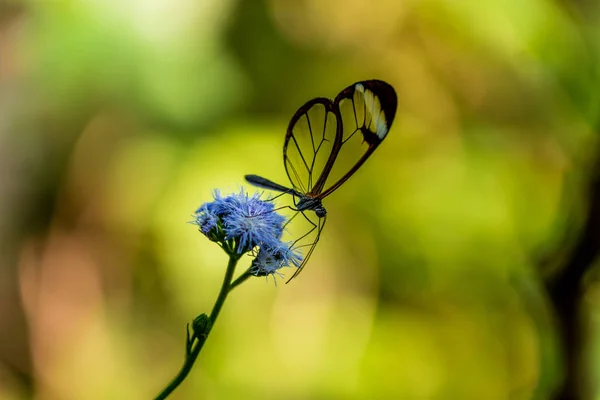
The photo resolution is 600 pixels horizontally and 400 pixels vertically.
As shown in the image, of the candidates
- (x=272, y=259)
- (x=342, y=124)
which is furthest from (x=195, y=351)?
(x=342, y=124)

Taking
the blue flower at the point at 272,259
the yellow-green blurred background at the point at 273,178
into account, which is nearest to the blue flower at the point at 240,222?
the blue flower at the point at 272,259

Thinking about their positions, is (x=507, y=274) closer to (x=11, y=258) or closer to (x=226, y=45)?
(x=226, y=45)

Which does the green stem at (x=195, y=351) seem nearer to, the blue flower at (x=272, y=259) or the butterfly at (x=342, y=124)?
the blue flower at (x=272, y=259)

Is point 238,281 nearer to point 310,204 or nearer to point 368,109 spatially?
point 310,204

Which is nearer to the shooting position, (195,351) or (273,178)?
(195,351)

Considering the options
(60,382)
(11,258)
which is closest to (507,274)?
(60,382)
